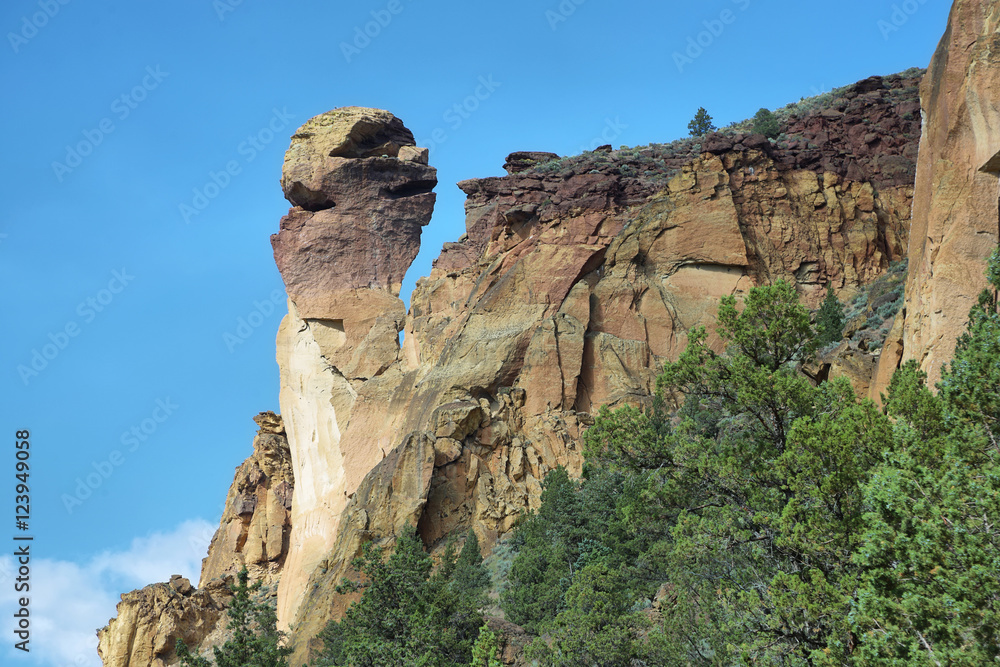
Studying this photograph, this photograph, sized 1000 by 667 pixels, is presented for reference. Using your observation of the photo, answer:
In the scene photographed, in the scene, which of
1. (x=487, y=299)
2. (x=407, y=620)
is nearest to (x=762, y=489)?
(x=407, y=620)

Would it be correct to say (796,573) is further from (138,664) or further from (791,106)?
(791,106)

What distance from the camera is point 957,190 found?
25328 millimetres

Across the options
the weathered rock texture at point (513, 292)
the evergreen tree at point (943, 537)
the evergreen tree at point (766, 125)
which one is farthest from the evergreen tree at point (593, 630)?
the evergreen tree at point (766, 125)

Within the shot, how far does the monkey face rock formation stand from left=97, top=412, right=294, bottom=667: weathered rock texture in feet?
15.2

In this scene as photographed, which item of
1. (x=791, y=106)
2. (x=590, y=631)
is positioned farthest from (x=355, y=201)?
(x=590, y=631)

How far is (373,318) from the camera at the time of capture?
5694 cm

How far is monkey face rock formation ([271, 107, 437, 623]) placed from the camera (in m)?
51.4

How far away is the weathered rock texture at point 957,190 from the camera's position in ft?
80.6

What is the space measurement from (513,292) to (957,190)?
24999 millimetres

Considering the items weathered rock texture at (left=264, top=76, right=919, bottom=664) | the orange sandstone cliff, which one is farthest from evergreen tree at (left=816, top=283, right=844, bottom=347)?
weathered rock texture at (left=264, top=76, right=919, bottom=664)

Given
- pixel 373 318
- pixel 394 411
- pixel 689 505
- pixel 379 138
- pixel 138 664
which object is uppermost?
pixel 379 138

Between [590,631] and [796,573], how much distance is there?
355 inches

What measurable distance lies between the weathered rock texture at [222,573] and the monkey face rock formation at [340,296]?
15.2 feet

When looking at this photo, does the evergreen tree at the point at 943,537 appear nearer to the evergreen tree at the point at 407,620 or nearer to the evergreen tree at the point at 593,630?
the evergreen tree at the point at 593,630
